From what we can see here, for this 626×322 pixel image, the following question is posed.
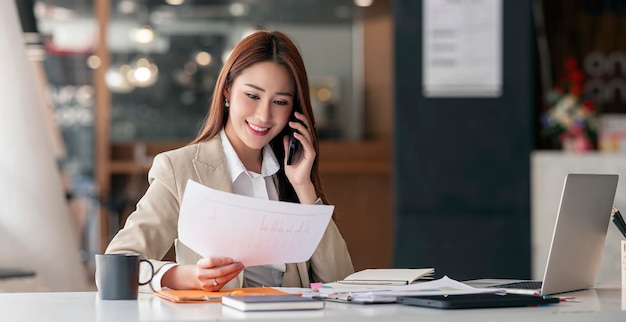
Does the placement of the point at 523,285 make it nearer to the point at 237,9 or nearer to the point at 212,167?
the point at 212,167

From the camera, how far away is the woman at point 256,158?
101 inches

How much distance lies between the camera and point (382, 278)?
2312mm

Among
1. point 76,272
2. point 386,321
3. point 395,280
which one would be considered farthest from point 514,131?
point 386,321

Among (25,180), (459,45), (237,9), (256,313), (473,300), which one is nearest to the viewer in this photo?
(256,313)

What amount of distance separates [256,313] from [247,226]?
0.30m

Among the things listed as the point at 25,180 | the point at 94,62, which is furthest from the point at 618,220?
the point at 94,62

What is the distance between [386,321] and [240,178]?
108cm

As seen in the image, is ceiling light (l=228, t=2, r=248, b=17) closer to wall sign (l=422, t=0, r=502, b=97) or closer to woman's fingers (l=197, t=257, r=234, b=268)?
wall sign (l=422, t=0, r=502, b=97)

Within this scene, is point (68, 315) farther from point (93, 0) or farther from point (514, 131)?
point (93, 0)

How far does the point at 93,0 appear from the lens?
10078mm

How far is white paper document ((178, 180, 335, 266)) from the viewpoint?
202 cm

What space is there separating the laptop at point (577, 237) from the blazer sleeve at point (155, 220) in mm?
784

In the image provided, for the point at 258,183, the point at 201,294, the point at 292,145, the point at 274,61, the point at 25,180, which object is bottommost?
the point at 25,180

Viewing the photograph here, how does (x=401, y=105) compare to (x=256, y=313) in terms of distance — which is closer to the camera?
(x=256, y=313)
